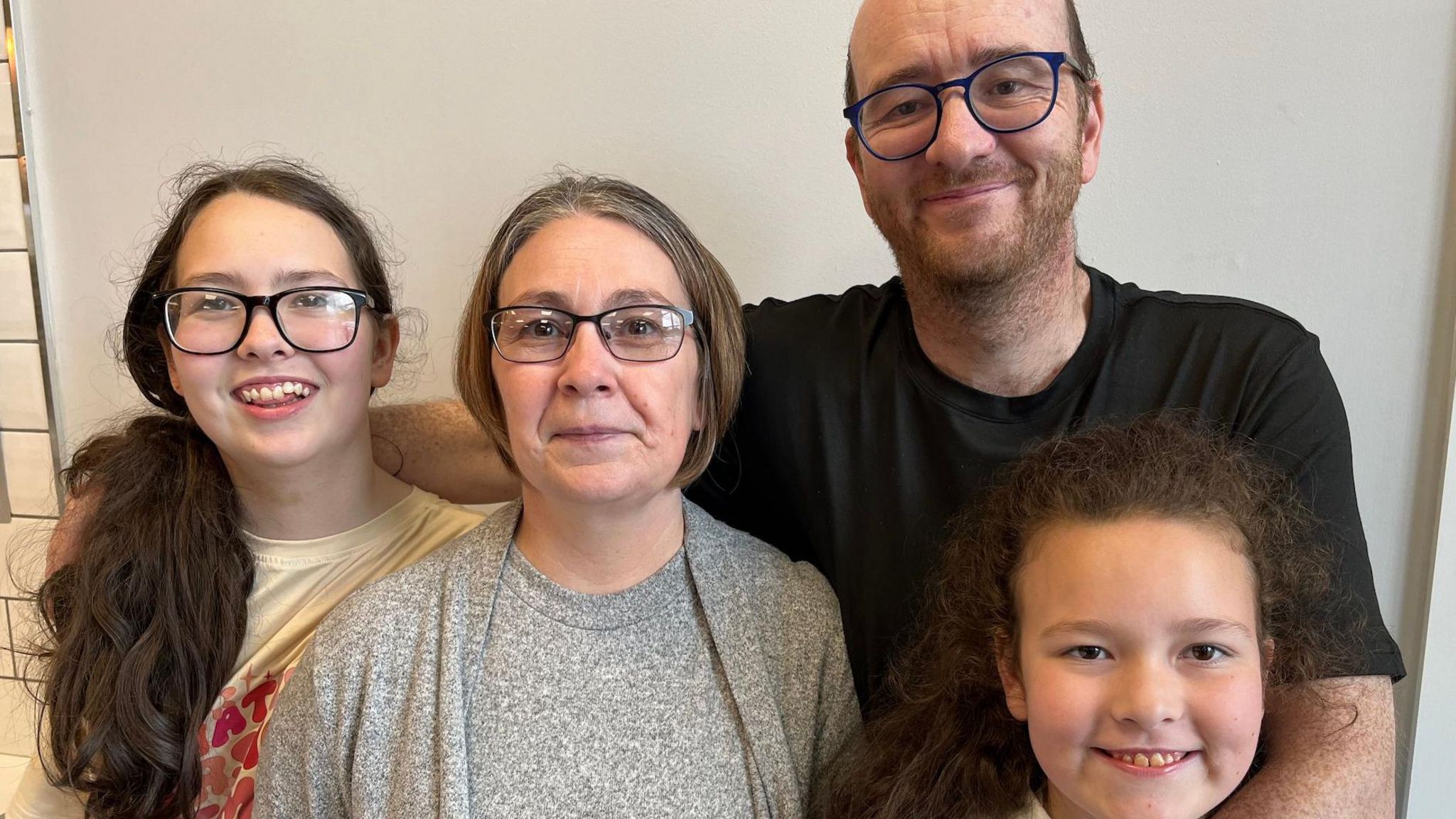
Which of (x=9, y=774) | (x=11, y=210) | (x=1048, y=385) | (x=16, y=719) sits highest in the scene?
(x=11, y=210)

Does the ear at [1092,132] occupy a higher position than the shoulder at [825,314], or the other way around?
the ear at [1092,132]

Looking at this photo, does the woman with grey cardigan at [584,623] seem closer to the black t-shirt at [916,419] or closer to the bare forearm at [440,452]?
the black t-shirt at [916,419]

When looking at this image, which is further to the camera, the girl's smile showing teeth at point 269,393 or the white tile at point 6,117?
the white tile at point 6,117

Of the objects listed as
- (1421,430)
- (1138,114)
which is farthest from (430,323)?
(1421,430)

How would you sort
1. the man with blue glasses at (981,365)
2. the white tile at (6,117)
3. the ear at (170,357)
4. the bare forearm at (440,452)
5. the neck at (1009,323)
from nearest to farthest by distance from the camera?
the man with blue glasses at (981,365) → the neck at (1009,323) → the ear at (170,357) → the bare forearm at (440,452) → the white tile at (6,117)

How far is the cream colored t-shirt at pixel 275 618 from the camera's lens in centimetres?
143

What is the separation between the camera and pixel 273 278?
1387 mm

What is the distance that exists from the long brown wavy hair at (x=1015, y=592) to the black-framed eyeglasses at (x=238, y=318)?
1.02m

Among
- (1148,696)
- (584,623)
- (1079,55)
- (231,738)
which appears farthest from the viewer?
(231,738)

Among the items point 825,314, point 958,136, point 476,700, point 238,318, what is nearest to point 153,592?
point 238,318

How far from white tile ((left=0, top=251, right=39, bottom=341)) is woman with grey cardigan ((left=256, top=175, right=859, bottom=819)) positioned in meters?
1.35

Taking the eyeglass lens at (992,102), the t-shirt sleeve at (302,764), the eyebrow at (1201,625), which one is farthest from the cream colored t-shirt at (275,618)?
the eyebrow at (1201,625)

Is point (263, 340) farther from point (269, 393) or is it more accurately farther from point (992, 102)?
point (992, 102)

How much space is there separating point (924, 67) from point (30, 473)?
7.04 ft
